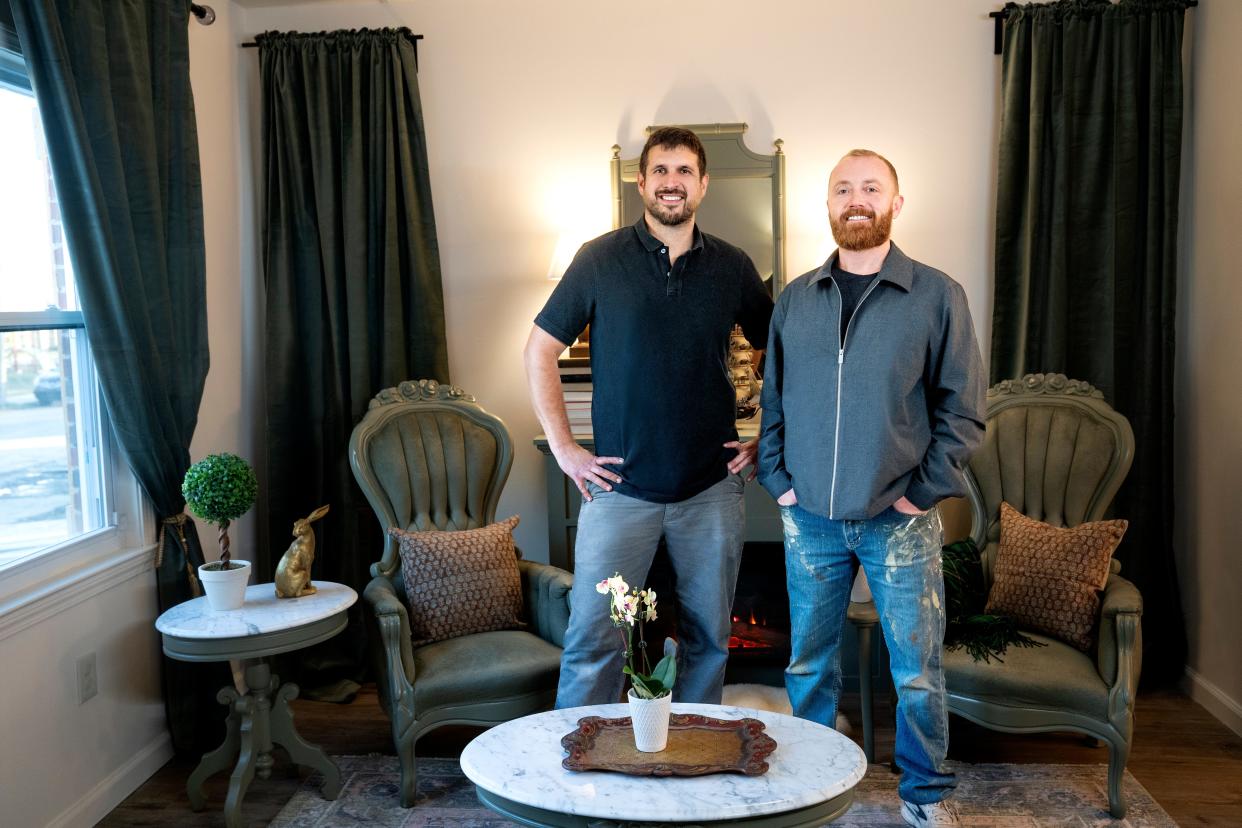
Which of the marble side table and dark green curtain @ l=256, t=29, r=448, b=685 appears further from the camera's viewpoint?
dark green curtain @ l=256, t=29, r=448, b=685

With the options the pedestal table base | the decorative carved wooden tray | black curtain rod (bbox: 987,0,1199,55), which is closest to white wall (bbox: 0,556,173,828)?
the pedestal table base

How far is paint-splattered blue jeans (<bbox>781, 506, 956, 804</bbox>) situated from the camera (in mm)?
2410

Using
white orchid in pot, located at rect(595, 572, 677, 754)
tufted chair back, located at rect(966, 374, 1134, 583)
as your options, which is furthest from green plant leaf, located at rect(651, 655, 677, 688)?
tufted chair back, located at rect(966, 374, 1134, 583)

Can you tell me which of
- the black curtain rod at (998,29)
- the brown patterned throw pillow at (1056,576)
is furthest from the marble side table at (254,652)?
the black curtain rod at (998,29)

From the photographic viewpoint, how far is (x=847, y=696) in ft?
11.8

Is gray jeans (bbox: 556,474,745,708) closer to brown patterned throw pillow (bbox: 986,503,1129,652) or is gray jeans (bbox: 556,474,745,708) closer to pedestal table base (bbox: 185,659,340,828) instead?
pedestal table base (bbox: 185,659,340,828)

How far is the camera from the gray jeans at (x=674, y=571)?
253cm

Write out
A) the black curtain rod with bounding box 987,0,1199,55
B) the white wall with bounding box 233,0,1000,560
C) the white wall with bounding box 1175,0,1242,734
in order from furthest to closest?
the white wall with bounding box 233,0,1000,560
the black curtain rod with bounding box 987,0,1199,55
the white wall with bounding box 1175,0,1242,734

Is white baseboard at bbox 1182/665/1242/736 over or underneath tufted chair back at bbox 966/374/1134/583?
underneath

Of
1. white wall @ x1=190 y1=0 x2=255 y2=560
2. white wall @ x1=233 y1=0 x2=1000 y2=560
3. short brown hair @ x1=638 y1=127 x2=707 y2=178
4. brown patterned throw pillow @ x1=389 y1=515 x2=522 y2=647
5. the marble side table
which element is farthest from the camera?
white wall @ x1=233 y1=0 x2=1000 y2=560

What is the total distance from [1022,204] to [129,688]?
3317 millimetres

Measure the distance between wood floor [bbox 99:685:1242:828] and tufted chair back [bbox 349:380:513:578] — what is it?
2.11 feet

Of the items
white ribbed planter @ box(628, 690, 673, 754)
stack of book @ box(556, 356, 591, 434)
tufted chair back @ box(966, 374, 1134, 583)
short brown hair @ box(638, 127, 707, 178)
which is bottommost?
white ribbed planter @ box(628, 690, 673, 754)

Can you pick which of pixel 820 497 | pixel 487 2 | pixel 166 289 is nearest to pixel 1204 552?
pixel 820 497
